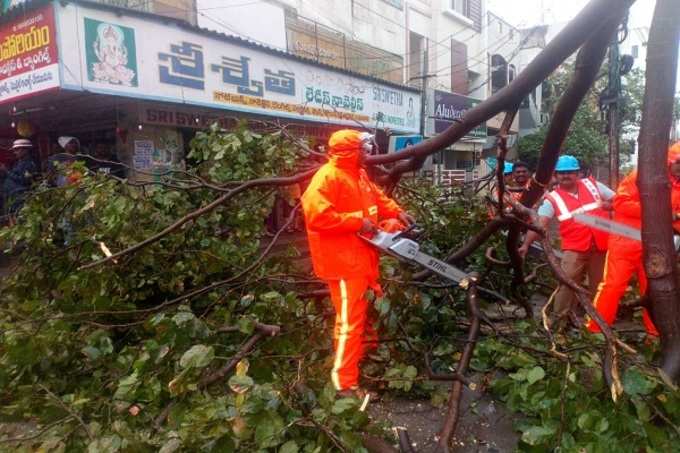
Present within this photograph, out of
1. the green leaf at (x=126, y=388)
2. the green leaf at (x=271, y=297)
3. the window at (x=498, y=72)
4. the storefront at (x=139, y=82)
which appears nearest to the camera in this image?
the green leaf at (x=126, y=388)

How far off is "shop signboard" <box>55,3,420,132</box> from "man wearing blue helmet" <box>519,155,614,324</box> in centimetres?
171

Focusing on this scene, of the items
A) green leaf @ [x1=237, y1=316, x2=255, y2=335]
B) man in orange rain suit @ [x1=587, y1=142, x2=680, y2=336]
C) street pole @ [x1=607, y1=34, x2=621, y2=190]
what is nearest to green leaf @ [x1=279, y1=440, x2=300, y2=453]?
green leaf @ [x1=237, y1=316, x2=255, y2=335]

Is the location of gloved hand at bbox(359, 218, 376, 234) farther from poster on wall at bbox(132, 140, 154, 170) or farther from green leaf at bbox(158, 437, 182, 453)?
poster on wall at bbox(132, 140, 154, 170)

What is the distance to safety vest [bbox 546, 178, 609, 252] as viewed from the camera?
3.78 m

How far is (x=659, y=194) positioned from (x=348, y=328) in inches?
63.3

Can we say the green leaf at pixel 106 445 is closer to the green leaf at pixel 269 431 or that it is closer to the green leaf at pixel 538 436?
the green leaf at pixel 269 431

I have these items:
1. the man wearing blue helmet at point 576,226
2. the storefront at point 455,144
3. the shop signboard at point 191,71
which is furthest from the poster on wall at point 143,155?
the storefront at point 455,144

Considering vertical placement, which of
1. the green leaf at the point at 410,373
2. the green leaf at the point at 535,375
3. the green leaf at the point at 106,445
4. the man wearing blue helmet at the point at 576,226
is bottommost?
the green leaf at the point at 410,373

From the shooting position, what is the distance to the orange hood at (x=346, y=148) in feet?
9.00

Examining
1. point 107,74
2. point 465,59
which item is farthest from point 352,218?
point 465,59

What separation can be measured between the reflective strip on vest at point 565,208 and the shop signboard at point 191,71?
172cm

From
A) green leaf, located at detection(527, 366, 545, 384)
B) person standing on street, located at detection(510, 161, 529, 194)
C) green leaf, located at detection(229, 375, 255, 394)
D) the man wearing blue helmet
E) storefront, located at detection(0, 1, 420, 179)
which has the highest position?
storefront, located at detection(0, 1, 420, 179)

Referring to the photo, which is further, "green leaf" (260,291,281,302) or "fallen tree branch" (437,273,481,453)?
"green leaf" (260,291,281,302)

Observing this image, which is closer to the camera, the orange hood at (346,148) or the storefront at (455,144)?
the orange hood at (346,148)
